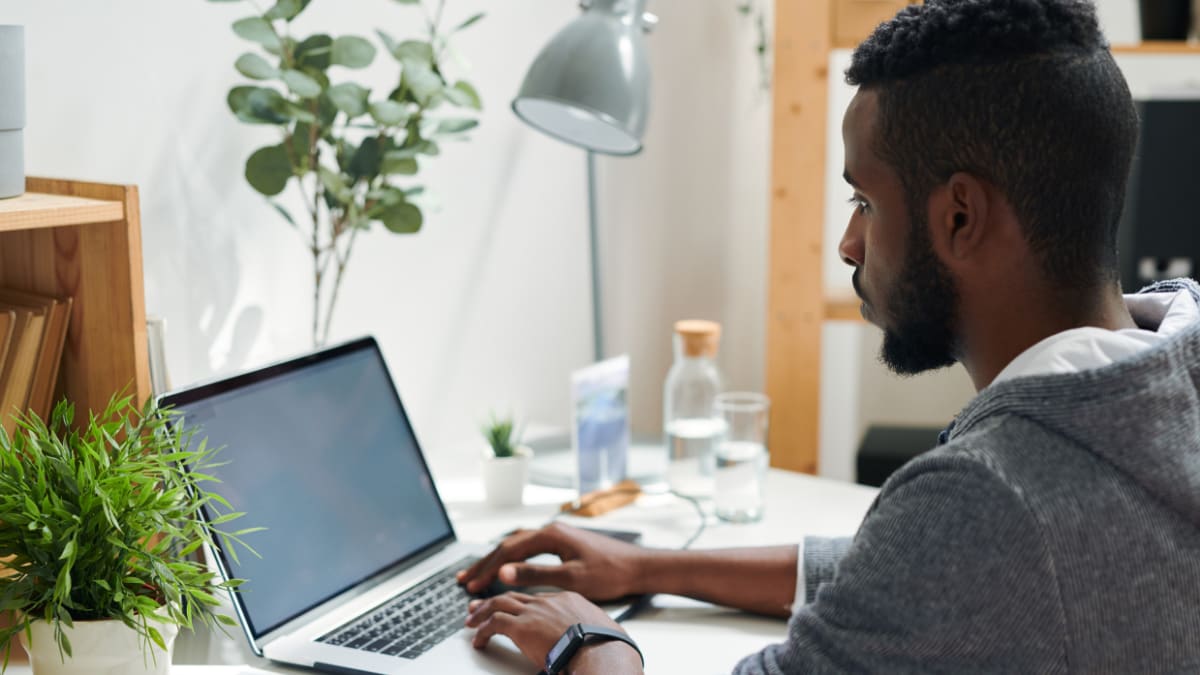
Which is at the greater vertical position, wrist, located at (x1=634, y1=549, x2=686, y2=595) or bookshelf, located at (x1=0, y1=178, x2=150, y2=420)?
bookshelf, located at (x1=0, y1=178, x2=150, y2=420)

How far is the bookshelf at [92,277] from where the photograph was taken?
3.46 feet

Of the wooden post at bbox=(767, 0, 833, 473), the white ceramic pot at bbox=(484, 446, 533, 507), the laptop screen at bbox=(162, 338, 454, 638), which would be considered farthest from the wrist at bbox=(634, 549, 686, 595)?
the wooden post at bbox=(767, 0, 833, 473)

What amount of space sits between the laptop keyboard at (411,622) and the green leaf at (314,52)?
58 centimetres

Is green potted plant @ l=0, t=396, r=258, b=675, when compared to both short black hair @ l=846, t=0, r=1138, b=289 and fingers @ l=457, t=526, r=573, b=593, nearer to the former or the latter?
fingers @ l=457, t=526, r=573, b=593

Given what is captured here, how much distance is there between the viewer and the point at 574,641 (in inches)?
39.7

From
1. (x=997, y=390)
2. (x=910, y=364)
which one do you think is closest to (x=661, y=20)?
(x=910, y=364)

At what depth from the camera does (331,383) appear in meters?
1.29

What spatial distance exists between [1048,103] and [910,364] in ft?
0.79

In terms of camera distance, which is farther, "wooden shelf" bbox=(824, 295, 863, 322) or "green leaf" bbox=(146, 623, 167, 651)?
"wooden shelf" bbox=(824, 295, 863, 322)

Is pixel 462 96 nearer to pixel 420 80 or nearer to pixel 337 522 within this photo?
pixel 420 80

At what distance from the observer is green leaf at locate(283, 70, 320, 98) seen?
1.32m

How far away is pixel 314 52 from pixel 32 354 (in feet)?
1.60

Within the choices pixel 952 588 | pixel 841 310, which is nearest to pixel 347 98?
pixel 952 588

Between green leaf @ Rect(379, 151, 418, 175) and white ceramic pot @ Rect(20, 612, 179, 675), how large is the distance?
67 cm
